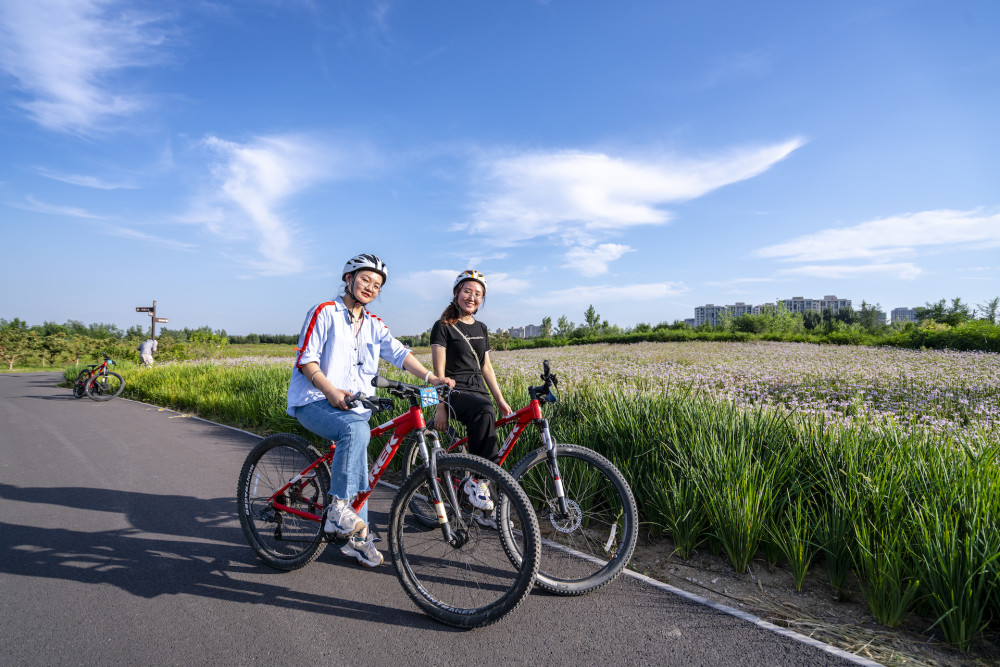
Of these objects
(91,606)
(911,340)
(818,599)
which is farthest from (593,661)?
(911,340)

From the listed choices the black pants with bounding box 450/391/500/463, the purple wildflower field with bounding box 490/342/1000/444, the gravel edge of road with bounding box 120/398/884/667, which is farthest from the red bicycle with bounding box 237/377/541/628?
the purple wildflower field with bounding box 490/342/1000/444

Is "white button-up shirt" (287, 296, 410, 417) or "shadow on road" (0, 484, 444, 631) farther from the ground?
"white button-up shirt" (287, 296, 410, 417)

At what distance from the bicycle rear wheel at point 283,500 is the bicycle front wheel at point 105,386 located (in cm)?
1542

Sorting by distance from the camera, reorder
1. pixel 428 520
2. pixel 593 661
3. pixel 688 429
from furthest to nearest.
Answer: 1. pixel 688 429
2. pixel 428 520
3. pixel 593 661

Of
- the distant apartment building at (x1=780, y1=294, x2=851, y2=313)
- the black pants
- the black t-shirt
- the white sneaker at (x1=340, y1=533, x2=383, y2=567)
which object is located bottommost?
the white sneaker at (x1=340, y1=533, x2=383, y2=567)

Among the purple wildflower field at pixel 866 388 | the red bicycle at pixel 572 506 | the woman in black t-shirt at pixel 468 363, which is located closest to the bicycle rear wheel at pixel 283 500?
the red bicycle at pixel 572 506

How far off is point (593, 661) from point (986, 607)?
7.16 ft

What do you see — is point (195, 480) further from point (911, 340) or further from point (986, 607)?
point (911, 340)

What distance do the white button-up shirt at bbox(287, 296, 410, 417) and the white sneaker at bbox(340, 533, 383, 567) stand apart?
34.9 inches

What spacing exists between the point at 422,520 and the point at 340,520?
2.92 feet

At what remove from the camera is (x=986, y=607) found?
2.86 metres

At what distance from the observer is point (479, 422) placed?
4.28 metres

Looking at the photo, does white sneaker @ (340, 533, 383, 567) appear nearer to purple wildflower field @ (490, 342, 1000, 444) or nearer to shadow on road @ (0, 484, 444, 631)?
shadow on road @ (0, 484, 444, 631)

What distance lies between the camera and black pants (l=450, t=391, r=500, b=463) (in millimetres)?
4277
